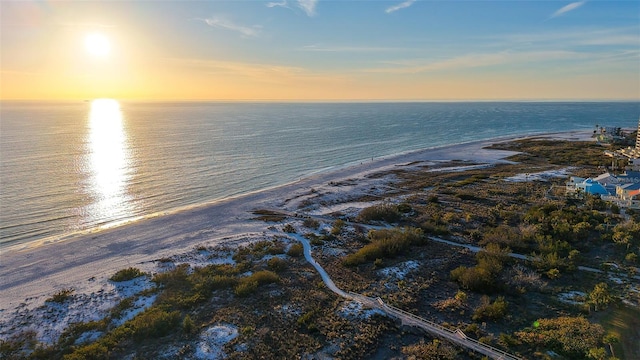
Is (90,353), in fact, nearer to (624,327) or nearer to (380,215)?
(624,327)

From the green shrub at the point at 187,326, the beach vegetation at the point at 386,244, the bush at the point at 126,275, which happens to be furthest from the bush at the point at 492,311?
the bush at the point at 126,275

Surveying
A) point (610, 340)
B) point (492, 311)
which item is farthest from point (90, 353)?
point (610, 340)

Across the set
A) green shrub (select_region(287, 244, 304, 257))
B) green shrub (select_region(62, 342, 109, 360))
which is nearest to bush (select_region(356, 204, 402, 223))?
green shrub (select_region(287, 244, 304, 257))

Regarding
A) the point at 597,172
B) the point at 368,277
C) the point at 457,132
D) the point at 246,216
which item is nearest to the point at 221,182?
the point at 246,216

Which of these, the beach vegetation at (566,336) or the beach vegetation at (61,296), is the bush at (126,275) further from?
the beach vegetation at (566,336)

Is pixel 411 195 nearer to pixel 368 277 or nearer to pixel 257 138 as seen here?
pixel 368 277

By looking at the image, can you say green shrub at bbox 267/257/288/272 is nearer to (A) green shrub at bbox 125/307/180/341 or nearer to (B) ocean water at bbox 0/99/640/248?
(A) green shrub at bbox 125/307/180/341
